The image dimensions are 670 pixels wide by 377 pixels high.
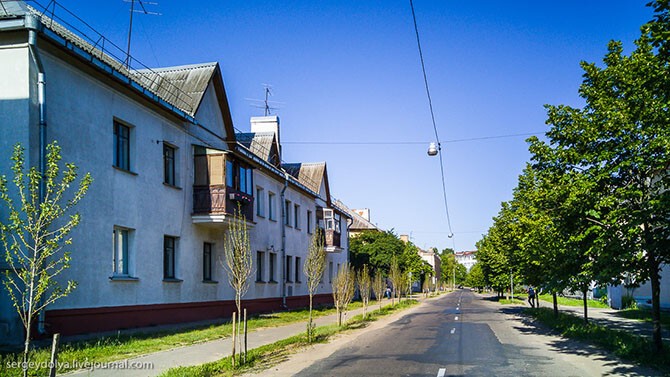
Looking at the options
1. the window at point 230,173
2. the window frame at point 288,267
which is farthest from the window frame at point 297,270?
the window at point 230,173

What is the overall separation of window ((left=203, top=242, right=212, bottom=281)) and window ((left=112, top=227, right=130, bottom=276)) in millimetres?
5352

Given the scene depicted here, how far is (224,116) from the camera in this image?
25547mm

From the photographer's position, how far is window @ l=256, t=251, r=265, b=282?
29562mm

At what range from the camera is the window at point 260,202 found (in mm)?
29859

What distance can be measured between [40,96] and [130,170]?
471cm

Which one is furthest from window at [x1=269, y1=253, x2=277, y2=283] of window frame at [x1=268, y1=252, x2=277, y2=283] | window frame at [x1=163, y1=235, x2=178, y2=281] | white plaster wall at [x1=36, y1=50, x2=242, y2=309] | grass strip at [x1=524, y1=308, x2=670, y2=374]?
grass strip at [x1=524, y1=308, x2=670, y2=374]

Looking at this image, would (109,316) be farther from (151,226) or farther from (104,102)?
(104,102)

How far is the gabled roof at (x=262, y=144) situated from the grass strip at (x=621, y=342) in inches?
723

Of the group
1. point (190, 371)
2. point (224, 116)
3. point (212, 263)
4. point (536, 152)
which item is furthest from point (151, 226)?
point (536, 152)

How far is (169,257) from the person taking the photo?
20.6m

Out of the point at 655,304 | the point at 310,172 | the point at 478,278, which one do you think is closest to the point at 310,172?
the point at 310,172

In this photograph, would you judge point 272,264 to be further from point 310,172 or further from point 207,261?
point 310,172

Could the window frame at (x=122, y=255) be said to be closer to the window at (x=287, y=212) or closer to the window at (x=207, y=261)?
the window at (x=207, y=261)

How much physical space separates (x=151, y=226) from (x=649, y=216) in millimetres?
14757
